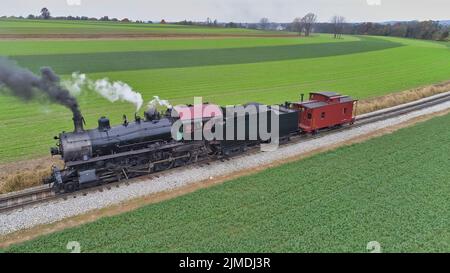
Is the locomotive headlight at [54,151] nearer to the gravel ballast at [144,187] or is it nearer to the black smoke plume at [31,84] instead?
the black smoke plume at [31,84]

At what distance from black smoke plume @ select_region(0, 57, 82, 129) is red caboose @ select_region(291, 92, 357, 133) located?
14.6m

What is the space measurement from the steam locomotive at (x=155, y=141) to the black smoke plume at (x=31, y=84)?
3.82 feet

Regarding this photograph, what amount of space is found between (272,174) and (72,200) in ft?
31.0

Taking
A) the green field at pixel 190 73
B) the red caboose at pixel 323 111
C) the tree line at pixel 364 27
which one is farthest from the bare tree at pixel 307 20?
the red caboose at pixel 323 111

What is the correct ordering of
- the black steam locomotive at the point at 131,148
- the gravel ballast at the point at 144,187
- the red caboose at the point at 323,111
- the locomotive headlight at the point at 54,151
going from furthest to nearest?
the red caboose at the point at 323,111
the locomotive headlight at the point at 54,151
the black steam locomotive at the point at 131,148
the gravel ballast at the point at 144,187

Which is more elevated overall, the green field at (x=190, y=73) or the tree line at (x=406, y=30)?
the tree line at (x=406, y=30)

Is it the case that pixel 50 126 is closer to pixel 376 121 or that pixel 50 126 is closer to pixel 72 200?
pixel 72 200

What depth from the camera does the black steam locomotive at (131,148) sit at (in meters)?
15.0

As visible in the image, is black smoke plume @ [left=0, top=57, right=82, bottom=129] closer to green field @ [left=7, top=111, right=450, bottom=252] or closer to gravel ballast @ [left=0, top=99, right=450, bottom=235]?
gravel ballast @ [left=0, top=99, right=450, bottom=235]

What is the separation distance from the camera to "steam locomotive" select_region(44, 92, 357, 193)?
15.0 m

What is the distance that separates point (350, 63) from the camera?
65.5 metres

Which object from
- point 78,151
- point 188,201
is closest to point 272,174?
point 188,201

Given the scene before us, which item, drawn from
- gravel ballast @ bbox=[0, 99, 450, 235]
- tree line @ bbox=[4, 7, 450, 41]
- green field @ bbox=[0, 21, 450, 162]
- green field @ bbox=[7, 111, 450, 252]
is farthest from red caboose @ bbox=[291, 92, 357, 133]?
tree line @ bbox=[4, 7, 450, 41]

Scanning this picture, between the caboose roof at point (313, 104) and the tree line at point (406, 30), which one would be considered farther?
the tree line at point (406, 30)
